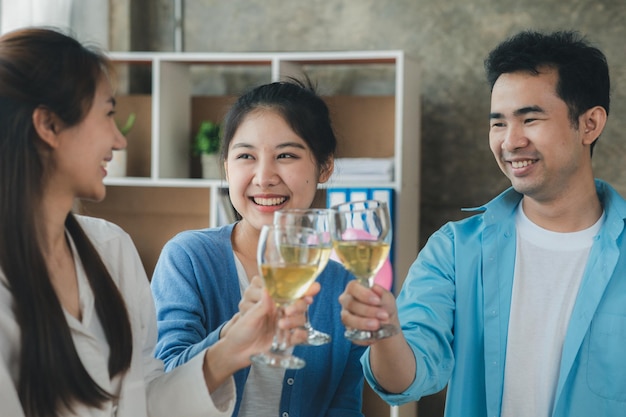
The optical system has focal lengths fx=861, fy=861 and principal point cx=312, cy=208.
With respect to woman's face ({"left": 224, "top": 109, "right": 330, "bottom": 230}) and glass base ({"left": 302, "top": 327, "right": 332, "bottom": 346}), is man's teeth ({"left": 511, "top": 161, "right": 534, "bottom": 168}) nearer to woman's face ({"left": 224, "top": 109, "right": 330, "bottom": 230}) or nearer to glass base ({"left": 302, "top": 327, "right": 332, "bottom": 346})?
woman's face ({"left": 224, "top": 109, "right": 330, "bottom": 230})

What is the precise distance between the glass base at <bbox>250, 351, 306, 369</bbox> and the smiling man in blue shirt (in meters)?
0.55

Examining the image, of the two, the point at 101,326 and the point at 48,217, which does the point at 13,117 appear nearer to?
the point at 48,217

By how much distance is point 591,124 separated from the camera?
2.12 m

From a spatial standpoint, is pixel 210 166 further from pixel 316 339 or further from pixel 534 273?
pixel 316 339

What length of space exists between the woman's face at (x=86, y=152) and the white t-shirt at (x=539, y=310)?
3.39 ft

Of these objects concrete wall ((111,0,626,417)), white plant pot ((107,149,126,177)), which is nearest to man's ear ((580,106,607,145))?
concrete wall ((111,0,626,417))

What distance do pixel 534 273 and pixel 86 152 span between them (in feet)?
3.68

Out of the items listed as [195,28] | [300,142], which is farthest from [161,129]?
[300,142]

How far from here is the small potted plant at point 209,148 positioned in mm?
3908

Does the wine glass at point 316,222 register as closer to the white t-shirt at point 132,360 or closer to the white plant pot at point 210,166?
the white t-shirt at point 132,360

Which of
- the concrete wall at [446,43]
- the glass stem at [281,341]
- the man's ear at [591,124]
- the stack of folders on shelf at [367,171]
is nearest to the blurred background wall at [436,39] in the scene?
the concrete wall at [446,43]

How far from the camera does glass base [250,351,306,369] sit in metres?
1.21

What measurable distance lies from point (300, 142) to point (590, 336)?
2.50 feet

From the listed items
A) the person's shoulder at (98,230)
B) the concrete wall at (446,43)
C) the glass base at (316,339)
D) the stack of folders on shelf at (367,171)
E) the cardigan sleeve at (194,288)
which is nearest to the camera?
the glass base at (316,339)
